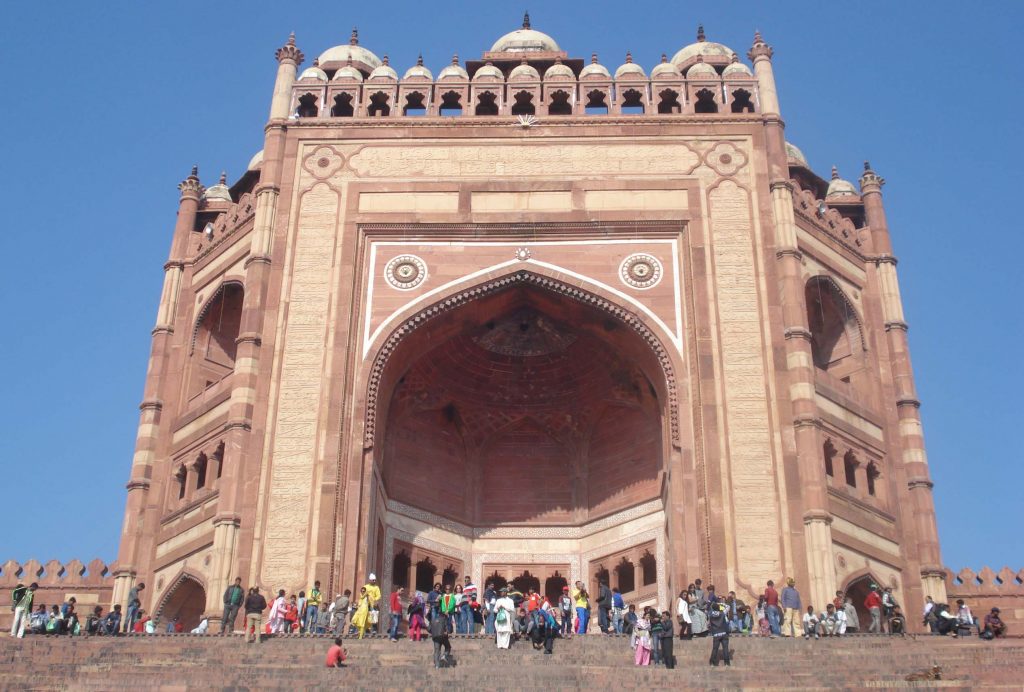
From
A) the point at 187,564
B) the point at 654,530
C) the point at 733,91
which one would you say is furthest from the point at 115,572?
the point at 733,91

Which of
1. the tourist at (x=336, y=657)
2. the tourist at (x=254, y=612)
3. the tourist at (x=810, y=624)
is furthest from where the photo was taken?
the tourist at (x=810, y=624)

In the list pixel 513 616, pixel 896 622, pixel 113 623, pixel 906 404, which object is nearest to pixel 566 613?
pixel 513 616

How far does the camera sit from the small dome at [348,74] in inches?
889

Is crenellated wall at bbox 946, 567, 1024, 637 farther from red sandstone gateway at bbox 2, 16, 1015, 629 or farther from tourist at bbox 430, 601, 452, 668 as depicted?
tourist at bbox 430, 601, 452, 668

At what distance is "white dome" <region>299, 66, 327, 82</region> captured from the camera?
22.6 metres

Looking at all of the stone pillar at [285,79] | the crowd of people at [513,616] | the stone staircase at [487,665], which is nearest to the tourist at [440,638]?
the stone staircase at [487,665]

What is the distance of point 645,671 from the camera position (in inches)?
540

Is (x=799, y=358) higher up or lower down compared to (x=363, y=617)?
higher up

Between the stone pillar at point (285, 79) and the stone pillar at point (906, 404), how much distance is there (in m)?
10.2

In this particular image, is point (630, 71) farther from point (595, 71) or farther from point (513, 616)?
point (513, 616)

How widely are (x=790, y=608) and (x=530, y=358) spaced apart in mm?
7252

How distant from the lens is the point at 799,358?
19359 mm

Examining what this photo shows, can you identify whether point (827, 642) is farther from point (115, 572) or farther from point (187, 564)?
point (115, 572)

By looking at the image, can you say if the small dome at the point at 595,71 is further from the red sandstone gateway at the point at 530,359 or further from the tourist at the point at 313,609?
the tourist at the point at 313,609
